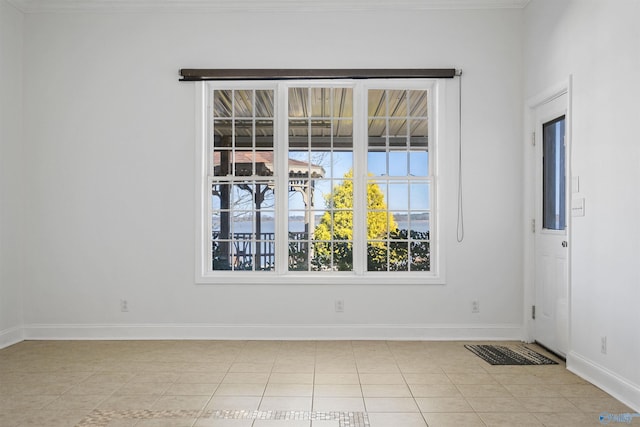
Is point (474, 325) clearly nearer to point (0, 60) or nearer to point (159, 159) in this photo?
point (159, 159)

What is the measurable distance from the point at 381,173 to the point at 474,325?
1.74m

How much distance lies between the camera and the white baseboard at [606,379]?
3.38 metres

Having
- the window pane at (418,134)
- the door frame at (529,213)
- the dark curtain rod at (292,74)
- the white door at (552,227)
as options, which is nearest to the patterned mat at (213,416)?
the white door at (552,227)

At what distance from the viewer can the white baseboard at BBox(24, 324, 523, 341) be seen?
5285 mm

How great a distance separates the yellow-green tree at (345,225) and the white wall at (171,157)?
0.33 metres

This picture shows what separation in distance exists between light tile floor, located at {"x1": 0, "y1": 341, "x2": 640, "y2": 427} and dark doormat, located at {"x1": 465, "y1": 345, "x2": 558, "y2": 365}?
0.33 ft

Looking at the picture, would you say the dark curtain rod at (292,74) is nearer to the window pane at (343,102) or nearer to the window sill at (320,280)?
the window pane at (343,102)

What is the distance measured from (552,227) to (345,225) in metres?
1.91

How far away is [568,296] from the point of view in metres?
4.22

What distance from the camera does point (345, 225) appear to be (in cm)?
547

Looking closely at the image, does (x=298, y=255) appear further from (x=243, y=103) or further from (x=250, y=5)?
(x=250, y=5)

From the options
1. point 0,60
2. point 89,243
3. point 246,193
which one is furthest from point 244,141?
point 0,60

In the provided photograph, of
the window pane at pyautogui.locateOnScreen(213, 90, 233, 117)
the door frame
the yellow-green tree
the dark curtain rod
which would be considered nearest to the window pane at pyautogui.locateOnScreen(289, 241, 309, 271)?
the yellow-green tree

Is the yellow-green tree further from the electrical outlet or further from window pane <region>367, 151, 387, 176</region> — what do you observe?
the electrical outlet
